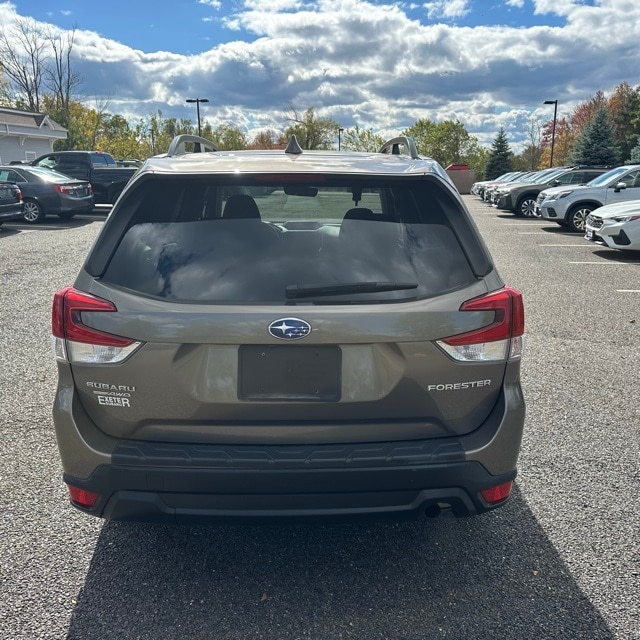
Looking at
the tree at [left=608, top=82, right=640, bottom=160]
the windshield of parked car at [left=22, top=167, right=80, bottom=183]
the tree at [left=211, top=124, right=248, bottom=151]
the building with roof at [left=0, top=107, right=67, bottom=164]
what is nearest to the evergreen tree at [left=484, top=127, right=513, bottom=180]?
the tree at [left=608, top=82, right=640, bottom=160]

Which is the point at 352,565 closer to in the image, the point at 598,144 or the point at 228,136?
the point at 598,144

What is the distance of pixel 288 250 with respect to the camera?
7.63 ft

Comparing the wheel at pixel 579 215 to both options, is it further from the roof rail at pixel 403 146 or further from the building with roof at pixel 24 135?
the building with roof at pixel 24 135

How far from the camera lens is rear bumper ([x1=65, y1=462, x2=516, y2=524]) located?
88.1 inches

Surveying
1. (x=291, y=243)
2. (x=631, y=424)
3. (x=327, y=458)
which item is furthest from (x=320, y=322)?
(x=631, y=424)

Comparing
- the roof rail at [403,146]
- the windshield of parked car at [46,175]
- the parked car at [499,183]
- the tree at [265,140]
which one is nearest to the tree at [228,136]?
the tree at [265,140]

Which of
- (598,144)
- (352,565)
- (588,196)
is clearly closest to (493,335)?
(352,565)

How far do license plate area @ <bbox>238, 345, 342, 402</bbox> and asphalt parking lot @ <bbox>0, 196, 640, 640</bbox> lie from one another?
95 centimetres

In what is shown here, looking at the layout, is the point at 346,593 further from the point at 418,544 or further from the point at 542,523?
the point at 542,523

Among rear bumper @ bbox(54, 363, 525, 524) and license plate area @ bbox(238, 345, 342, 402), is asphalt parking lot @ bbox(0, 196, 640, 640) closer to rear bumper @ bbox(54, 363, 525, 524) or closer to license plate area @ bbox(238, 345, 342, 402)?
rear bumper @ bbox(54, 363, 525, 524)

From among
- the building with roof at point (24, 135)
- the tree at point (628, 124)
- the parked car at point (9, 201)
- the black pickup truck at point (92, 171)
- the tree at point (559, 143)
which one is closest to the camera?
the parked car at point (9, 201)

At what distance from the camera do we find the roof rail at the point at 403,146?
2.90 meters

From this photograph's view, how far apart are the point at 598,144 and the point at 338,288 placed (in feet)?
148

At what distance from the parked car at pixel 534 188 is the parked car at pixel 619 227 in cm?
899
